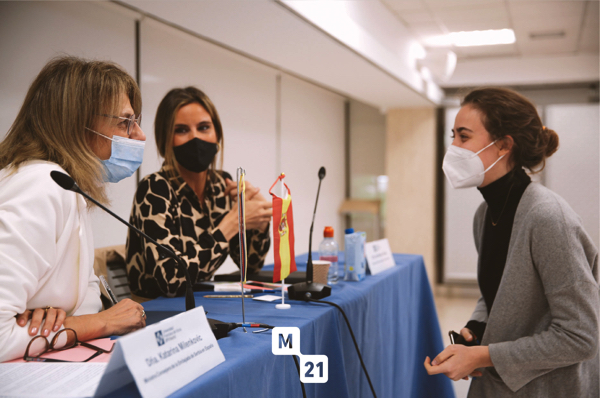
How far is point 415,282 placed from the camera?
2494 millimetres

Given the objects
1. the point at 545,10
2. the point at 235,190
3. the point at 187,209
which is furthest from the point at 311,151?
the point at 187,209

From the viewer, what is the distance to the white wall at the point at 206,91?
235 cm

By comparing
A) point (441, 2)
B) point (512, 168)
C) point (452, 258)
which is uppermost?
point (441, 2)

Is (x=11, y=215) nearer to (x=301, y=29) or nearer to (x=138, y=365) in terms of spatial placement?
(x=138, y=365)

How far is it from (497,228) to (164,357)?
1.07 meters

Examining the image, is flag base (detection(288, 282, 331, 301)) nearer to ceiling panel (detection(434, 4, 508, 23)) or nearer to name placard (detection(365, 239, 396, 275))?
name placard (detection(365, 239, 396, 275))

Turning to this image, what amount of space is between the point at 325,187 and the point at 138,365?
531cm

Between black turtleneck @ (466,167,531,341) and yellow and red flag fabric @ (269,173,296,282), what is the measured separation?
2.03ft

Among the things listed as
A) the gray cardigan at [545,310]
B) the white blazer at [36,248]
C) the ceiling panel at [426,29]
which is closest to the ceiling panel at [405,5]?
the ceiling panel at [426,29]

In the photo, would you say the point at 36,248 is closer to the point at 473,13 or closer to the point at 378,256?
the point at 378,256

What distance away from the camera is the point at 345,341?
1551 millimetres

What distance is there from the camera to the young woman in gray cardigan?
47.9 inches

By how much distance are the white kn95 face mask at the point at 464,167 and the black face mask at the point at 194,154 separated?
0.95m

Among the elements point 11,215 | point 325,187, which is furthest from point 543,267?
point 325,187
